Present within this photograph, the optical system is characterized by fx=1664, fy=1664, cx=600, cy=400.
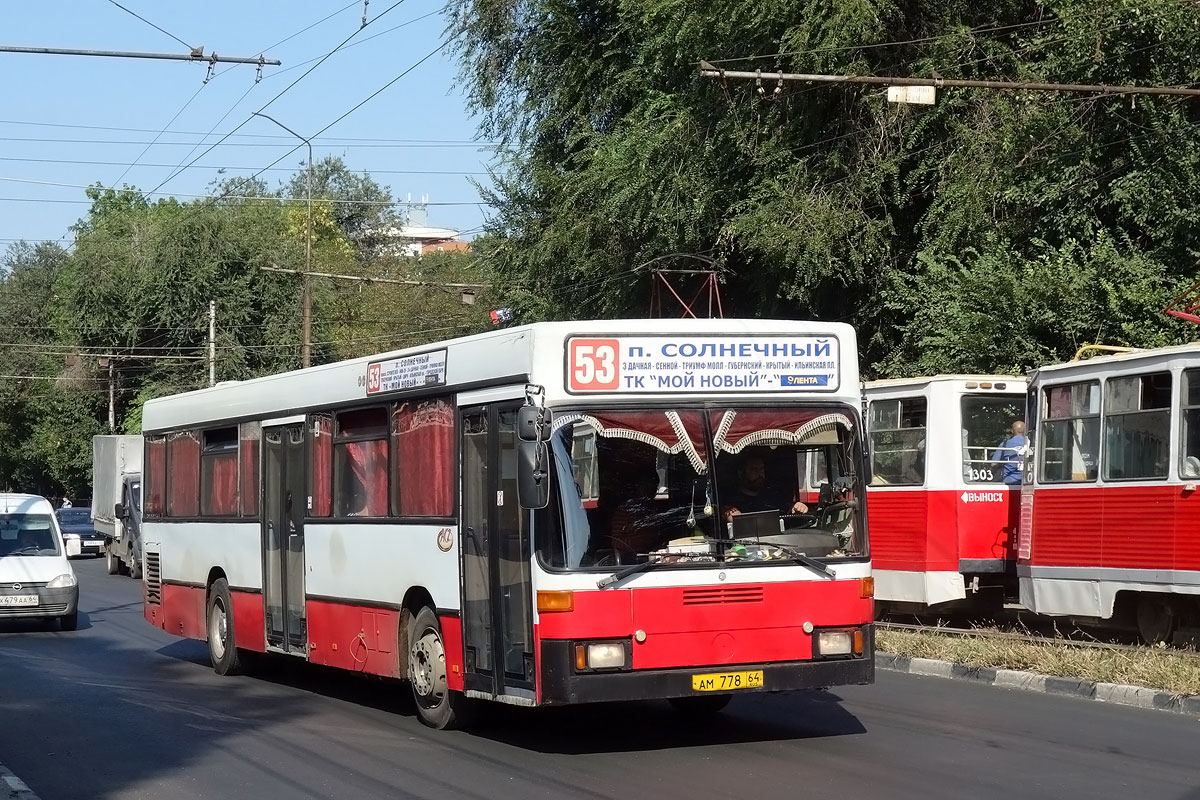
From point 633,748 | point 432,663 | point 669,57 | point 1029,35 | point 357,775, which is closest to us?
point 357,775

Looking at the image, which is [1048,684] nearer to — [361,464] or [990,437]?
[361,464]

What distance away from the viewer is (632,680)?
1000cm

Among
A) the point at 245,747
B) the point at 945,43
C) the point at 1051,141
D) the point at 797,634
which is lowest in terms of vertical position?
the point at 245,747

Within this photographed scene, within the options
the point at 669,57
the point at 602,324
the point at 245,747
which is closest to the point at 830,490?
the point at 602,324

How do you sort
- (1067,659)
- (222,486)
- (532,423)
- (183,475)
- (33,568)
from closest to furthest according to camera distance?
(532,423)
(1067,659)
(222,486)
(183,475)
(33,568)

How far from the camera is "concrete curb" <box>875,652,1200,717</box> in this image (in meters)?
12.3

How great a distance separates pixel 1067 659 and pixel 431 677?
5490mm

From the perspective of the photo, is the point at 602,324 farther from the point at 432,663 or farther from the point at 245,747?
the point at 245,747

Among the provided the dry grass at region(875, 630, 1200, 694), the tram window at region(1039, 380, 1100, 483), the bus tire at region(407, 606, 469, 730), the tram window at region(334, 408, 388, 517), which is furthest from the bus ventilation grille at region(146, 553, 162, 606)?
the tram window at region(1039, 380, 1100, 483)

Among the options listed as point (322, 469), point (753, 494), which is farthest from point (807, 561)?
point (322, 469)

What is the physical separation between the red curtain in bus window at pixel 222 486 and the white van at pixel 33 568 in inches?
267

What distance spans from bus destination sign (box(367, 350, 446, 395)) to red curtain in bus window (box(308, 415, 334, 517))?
1019mm

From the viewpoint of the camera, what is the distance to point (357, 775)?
1005cm

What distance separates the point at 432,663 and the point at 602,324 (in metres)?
3.03
